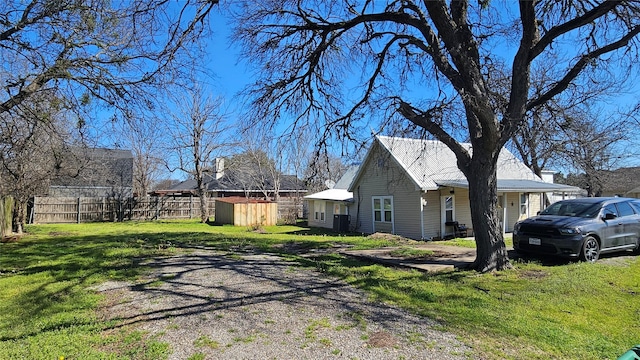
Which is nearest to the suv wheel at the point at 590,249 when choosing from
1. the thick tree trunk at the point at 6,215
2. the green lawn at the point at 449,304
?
the green lawn at the point at 449,304

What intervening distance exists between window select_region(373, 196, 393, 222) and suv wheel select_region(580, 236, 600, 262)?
36.7 feet

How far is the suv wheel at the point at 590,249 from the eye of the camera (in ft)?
29.0

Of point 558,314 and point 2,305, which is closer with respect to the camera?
point 558,314

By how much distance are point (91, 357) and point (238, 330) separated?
1.47m

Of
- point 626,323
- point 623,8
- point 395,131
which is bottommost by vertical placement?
point 626,323

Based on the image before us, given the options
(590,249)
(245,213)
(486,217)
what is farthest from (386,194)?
(486,217)

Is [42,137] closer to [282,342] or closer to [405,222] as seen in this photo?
[282,342]

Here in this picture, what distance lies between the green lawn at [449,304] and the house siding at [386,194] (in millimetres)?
9258

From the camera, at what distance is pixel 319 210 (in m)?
26.7

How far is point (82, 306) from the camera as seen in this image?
214 inches

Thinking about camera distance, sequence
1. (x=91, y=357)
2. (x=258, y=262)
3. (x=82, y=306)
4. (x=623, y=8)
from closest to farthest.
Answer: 1. (x=91, y=357)
2. (x=82, y=306)
3. (x=623, y=8)
4. (x=258, y=262)

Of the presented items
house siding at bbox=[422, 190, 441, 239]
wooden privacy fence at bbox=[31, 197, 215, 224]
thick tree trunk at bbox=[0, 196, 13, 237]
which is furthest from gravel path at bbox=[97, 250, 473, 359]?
wooden privacy fence at bbox=[31, 197, 215, 224]

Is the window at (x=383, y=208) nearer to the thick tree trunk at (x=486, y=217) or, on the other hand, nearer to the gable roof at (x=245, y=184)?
the thick tree trunk at (x=486, y=217)

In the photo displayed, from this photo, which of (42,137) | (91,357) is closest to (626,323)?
(91,357)
